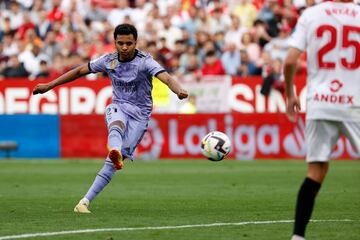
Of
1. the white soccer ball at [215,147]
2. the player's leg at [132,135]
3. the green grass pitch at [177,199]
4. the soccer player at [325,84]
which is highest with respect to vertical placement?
the soccer player at [325,84]

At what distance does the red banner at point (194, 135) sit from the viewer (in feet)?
82.4

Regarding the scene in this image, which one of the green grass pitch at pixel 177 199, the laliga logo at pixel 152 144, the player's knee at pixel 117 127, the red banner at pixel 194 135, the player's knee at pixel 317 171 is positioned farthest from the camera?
the laliga logo at pixel 152 144

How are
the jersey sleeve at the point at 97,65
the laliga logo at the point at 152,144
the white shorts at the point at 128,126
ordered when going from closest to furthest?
the white shorts at the point at 128,126, the jersey sleeve at the point at 97,65, the laliga logo at the point at 152,144

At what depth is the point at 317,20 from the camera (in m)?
9.34

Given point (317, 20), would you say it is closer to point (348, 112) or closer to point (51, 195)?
point (348, 112)

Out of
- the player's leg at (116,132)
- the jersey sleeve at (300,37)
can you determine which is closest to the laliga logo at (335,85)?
the jersey sleeve at (300,37)

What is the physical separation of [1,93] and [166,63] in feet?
14.8

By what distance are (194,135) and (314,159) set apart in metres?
16.1

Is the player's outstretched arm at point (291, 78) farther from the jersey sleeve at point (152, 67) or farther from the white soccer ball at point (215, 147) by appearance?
the white soccer ball at point (215, 147)

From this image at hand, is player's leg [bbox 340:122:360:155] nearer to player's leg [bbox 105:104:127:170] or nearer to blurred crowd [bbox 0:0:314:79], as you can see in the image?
player's leg [bbox 105:104:127:170]

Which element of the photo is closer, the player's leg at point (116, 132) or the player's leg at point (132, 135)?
the player's leg at point (116, 132)

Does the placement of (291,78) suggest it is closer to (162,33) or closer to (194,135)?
(194,135)

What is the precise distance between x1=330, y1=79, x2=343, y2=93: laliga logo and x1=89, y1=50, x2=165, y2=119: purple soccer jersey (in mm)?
4197

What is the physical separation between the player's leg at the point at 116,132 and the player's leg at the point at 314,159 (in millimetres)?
3551
